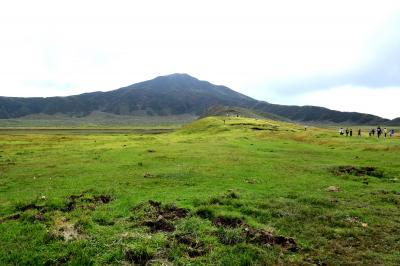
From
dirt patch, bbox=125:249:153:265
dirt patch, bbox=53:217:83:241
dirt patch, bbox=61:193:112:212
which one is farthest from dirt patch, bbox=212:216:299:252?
dirt patch, bbox=61:193:112:212

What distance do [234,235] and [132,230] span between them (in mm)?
5123

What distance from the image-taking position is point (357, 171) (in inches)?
1439

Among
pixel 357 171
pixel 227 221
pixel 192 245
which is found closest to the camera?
pixel 192 245

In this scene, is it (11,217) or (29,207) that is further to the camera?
(29,207)

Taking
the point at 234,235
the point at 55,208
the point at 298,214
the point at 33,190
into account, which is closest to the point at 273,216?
the point at 298,214

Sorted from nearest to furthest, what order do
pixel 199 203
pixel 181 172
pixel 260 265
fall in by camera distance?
pixel 260 265
pixel 199 203
pixel 181 172

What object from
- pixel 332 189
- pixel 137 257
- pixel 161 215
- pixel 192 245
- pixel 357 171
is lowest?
pixel 137 257

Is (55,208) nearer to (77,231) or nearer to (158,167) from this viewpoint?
(77,231)

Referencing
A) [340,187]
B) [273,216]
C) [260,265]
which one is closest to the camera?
[260,265]

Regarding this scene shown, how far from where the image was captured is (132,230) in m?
19.2

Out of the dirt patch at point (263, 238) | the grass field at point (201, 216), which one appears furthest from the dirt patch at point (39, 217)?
the dirt patch at point (263, 238)

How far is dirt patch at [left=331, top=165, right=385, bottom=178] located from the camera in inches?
1395

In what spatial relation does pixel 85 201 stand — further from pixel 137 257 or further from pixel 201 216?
pixel 137 257

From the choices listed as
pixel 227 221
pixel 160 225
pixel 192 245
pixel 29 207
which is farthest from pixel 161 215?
pixel 29 207
